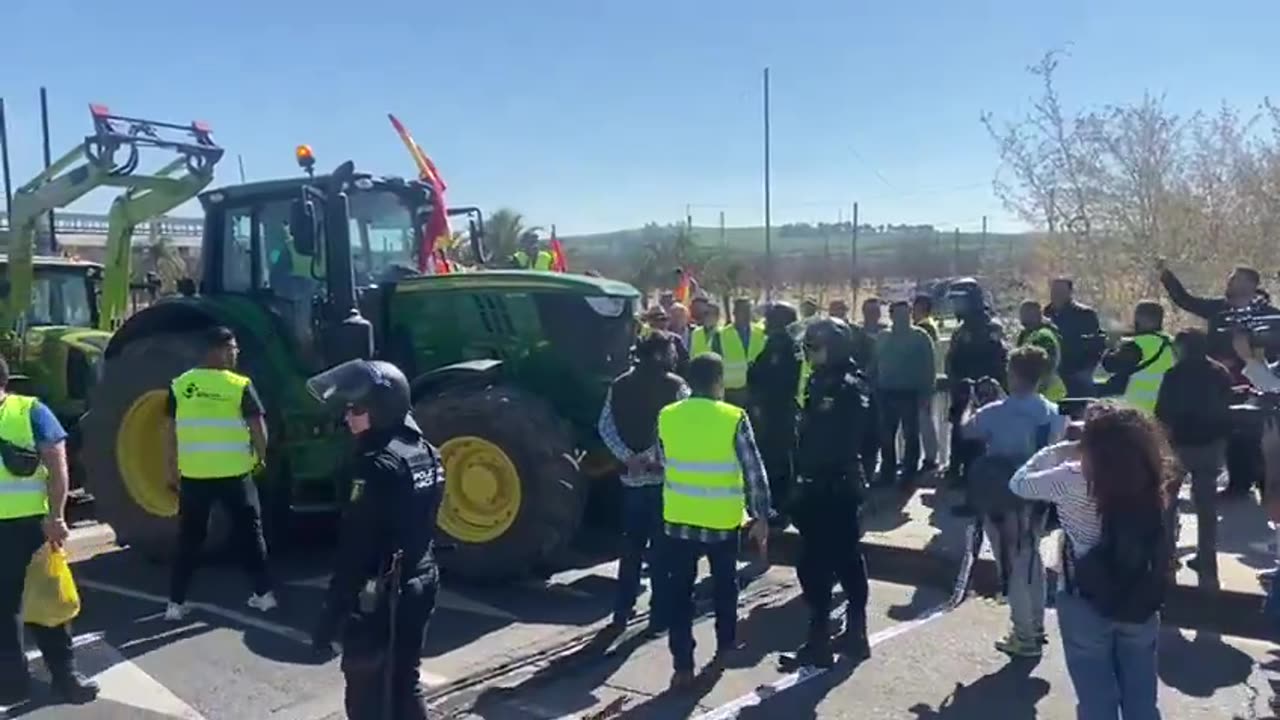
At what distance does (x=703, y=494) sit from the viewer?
557 centimetres

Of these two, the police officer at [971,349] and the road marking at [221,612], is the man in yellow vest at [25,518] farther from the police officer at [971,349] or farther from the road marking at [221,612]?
the police officer at [971,349]

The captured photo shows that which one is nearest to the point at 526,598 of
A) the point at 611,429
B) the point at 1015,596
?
the point at 611,429

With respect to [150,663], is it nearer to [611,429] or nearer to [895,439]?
[611,429]

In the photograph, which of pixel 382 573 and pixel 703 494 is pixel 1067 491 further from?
pixel 382 573

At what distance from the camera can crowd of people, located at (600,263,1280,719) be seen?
389 cm

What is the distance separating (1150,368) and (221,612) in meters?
5.83

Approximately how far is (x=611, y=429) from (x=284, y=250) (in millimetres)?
3224

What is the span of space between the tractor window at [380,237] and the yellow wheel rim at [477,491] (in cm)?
170

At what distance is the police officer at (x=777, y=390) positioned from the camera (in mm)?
8305

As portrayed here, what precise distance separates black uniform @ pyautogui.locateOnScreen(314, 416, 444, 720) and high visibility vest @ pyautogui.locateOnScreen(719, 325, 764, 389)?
5727 millimetres

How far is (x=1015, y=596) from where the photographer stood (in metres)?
5.93

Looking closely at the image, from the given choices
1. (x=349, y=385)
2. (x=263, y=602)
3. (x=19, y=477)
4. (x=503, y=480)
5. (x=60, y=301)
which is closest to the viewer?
(x=349, y=385)

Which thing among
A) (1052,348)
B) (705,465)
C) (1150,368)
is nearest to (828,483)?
(705,465)

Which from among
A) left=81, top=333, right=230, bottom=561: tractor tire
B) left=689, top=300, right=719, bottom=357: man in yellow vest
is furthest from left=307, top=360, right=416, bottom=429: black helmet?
left=689, top=300, right=719, bottom=357: man in yellow vest
